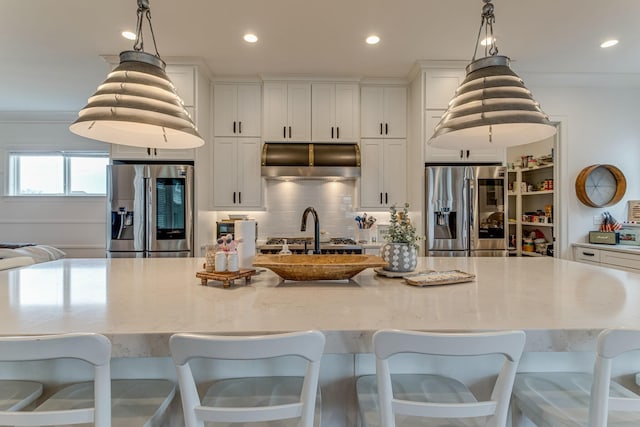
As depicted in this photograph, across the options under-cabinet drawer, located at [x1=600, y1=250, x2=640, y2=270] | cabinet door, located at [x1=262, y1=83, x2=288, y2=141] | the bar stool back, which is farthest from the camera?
cabinet door, located at [x1=262, y1=83, x2=288, y2=141]

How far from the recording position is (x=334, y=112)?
3.75 m

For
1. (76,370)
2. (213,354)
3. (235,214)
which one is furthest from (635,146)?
(76,370)

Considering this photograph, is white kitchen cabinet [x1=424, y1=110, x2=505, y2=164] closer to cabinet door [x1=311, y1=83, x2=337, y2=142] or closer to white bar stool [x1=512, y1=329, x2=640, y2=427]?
cabinet door [x1=311, y1=83, x2=337, y2=142]

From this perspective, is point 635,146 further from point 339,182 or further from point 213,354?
point 213,354

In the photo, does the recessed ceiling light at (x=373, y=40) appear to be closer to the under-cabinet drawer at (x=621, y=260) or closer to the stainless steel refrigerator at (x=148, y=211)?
the stainless steel refrigerator at (x=148, y=211)

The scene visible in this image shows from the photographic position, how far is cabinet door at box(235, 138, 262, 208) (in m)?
3.75

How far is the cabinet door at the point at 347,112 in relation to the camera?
3.75 meters

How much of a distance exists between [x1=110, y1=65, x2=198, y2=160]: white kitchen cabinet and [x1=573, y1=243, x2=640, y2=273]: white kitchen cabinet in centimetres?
434

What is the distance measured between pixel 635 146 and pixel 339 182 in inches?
134

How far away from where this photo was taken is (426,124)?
3.43m

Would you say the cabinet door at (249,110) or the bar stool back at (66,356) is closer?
the bar stool back at (66,356)

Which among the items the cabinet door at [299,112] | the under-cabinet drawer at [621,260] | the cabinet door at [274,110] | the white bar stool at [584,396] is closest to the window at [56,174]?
the cabinet door at [274,110]

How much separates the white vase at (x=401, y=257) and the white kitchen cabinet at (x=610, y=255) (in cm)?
292

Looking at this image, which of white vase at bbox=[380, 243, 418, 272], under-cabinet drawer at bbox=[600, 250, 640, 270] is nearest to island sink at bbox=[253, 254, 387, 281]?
white vase at bbox=[380, 243, 418, 272]
